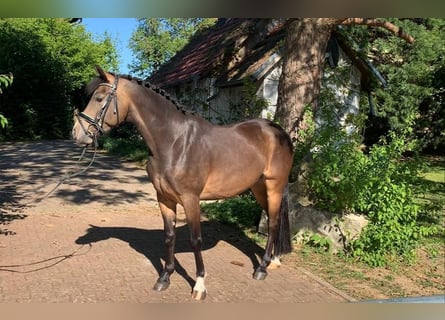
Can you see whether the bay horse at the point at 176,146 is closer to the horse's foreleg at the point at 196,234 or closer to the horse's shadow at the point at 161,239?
the horse's foreleg at the point at 196,234

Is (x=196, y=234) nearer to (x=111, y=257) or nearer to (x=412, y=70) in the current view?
(x=111, y=257)

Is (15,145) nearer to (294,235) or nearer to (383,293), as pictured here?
(294,235)

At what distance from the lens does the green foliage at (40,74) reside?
2602 cm

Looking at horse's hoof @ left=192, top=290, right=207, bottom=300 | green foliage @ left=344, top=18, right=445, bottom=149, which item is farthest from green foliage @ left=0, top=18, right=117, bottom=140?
horse's hoof @ left=192, top=290, right=207, bottom=300

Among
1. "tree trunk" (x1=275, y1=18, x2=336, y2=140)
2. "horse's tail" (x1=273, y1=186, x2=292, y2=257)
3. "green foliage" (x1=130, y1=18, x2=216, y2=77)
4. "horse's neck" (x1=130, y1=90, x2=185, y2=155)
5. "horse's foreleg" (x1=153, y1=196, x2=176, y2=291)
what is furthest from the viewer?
"green foliage" (x1=130, y1=18, x2=216, y2=77)

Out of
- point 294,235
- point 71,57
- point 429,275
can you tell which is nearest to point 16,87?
point 71,57

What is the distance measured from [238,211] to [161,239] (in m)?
1.90

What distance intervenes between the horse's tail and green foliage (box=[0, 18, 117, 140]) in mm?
21922

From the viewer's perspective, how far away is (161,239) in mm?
6891

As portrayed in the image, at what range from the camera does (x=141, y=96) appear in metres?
4.39

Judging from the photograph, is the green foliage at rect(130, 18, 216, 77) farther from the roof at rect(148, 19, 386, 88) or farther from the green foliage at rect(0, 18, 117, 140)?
the roof at rect(148, 19, 386, 88)

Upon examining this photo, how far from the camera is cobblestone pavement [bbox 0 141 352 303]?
4.60 m

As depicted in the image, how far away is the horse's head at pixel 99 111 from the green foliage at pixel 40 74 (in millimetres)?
22387

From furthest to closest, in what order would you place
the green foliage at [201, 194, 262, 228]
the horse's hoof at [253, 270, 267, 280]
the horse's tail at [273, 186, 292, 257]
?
the green foliage at [201, 194, 262, 228]
the horse's tail at [273, 186, 292, 257]
the horse's hoof at [253, 270, 267, 280]
